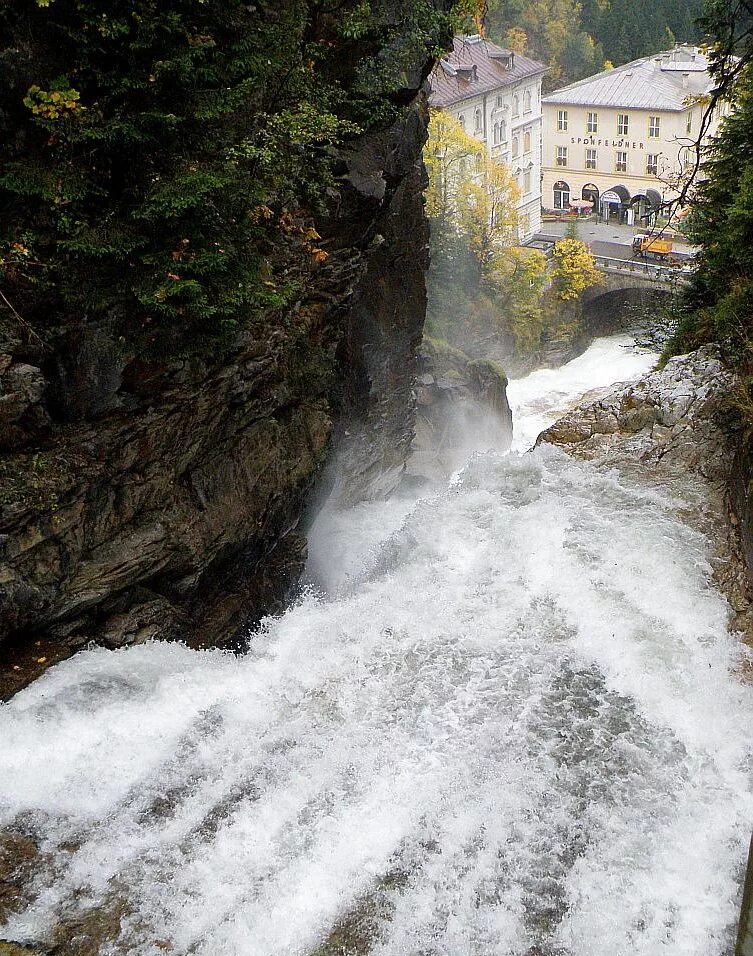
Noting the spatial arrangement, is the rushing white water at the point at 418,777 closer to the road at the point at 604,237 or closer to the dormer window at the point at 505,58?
the road at the point at 604,237

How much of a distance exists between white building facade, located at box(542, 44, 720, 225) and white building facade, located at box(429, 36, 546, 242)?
11.4 feet

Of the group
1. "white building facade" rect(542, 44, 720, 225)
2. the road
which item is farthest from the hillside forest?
the road

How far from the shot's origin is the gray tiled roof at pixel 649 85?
54.6 meters

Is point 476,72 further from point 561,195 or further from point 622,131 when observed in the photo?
point 561,195

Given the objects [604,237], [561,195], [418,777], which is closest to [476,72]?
[604,237]

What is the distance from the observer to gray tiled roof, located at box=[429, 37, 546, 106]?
155 feet

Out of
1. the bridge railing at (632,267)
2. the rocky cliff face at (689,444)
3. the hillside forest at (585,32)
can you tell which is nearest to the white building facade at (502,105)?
Answer: the bridge railing at (632,267)

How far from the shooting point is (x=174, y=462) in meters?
11.9

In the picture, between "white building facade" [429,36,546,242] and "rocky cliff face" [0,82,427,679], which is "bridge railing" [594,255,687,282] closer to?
"white building facade" [429,36,546,242]

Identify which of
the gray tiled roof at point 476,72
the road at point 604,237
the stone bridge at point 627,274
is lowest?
the stone bridge at point 627,274

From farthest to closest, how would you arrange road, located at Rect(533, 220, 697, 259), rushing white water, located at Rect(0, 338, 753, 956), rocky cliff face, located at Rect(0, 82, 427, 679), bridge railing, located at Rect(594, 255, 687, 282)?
road, located at Rect(533, 220, 697, 259) < bridge railing, located at Rect(594, 255, 687, 282) < rocky cliff face, located at Rect(0, 82, 427, 679) < rushing white water, located at Rect(0, 338, 753, 956)

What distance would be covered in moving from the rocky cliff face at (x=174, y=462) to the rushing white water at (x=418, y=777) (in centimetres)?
93

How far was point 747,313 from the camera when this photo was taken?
15.3 meters

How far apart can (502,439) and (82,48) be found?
26.3 meters
